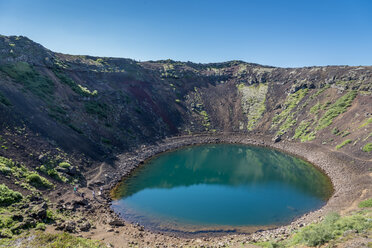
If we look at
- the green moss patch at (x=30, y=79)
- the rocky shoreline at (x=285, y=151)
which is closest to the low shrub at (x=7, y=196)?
the rocky shoreline at (x=285, y=151)

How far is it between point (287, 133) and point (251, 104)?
21126 mm

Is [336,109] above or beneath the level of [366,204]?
above

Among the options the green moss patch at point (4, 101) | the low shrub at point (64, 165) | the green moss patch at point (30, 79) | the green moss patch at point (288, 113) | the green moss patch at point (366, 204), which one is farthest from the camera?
the green moss patch at point (288, 113)

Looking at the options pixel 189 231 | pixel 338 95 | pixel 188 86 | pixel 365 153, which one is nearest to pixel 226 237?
pixel 189 231

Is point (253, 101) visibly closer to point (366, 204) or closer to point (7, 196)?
point (366, 204)

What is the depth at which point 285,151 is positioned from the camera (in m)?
57.2

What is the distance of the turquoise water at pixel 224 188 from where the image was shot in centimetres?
3033

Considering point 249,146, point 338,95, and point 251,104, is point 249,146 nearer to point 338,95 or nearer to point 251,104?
point 251,104

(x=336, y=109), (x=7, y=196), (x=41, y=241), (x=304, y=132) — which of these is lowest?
(x=41, y=241)

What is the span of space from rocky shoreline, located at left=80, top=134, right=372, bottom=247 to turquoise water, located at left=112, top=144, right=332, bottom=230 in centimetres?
164

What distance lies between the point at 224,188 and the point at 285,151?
2505cm

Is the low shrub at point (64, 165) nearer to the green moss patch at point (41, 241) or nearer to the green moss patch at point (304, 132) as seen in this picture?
the green moss patch at point (41, 241)

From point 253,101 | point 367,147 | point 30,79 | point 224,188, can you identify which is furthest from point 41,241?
point 253,101

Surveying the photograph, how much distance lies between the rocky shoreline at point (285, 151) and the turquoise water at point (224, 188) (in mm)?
1643
